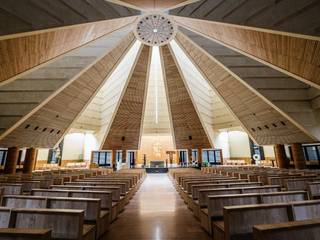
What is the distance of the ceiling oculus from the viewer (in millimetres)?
7975

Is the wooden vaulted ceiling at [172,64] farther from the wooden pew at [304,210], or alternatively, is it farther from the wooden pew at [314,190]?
the wooden pew at [304,210]

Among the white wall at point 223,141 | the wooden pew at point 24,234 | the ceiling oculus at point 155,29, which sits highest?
the ceiling oculus at point 155,29

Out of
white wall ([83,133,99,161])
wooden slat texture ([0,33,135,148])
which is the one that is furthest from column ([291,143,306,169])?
white wall ([83,133,99,161])

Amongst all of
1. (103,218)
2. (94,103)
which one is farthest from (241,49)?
(94,103)

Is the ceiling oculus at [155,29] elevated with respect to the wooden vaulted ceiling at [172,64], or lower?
elevated

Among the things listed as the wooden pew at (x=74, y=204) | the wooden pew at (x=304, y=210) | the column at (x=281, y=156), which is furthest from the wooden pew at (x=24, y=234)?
the column at (x=281, y=156)

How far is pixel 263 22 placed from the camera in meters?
4.25

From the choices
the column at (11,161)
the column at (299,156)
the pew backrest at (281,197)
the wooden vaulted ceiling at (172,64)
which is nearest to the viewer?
the pew backrest at (281,197)

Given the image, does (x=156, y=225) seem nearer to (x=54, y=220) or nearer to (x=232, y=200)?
(x=232, y=200)

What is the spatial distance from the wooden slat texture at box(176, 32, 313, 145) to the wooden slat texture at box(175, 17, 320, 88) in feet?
9.34

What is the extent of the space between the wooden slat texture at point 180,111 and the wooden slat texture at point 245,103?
67.1 inches

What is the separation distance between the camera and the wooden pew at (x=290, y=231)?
4.20 ft

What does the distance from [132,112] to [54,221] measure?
1181 cm

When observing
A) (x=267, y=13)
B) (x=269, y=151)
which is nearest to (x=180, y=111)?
(x=267, y=13)
